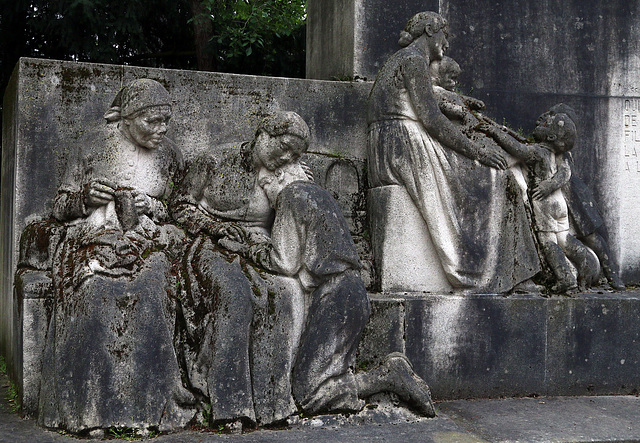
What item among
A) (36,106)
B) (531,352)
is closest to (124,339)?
(36,106)

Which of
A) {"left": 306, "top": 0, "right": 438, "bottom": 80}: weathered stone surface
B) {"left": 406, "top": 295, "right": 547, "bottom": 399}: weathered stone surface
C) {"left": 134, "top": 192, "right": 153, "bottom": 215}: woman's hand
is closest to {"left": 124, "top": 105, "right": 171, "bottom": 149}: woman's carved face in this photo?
{"left": 134, "top": 192, "right": 153, "bottom": 215}: woman's hand

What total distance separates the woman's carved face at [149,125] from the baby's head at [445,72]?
2206 millimetres

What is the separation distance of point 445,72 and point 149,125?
8.15 ft

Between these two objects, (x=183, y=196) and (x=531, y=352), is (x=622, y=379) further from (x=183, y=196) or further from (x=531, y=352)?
(x=183, y=196)

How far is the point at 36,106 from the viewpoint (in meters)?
5.41

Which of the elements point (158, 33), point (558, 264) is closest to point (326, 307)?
point (558, 264)

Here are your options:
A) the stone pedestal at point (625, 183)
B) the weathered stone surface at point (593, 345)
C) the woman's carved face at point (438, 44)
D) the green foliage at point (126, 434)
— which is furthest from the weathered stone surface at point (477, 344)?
the green foliage at point (126, 434)

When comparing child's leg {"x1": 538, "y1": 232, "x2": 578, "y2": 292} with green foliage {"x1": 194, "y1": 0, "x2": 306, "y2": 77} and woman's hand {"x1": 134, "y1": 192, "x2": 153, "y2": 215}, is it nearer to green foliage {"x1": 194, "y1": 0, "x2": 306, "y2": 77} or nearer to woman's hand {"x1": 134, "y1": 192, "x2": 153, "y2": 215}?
woman's hand {"x1": 134, "y1": 192, "x2": 153, "y2": 215}

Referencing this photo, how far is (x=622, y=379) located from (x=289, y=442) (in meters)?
2.99

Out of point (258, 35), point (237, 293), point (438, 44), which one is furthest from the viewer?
point (258, 35)

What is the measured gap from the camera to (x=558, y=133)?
6.25 meters

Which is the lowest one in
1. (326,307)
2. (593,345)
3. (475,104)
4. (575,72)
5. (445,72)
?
(593,345)

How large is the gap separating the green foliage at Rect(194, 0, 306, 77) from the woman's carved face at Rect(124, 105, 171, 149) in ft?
15.9

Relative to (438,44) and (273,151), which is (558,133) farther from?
(273,151)
